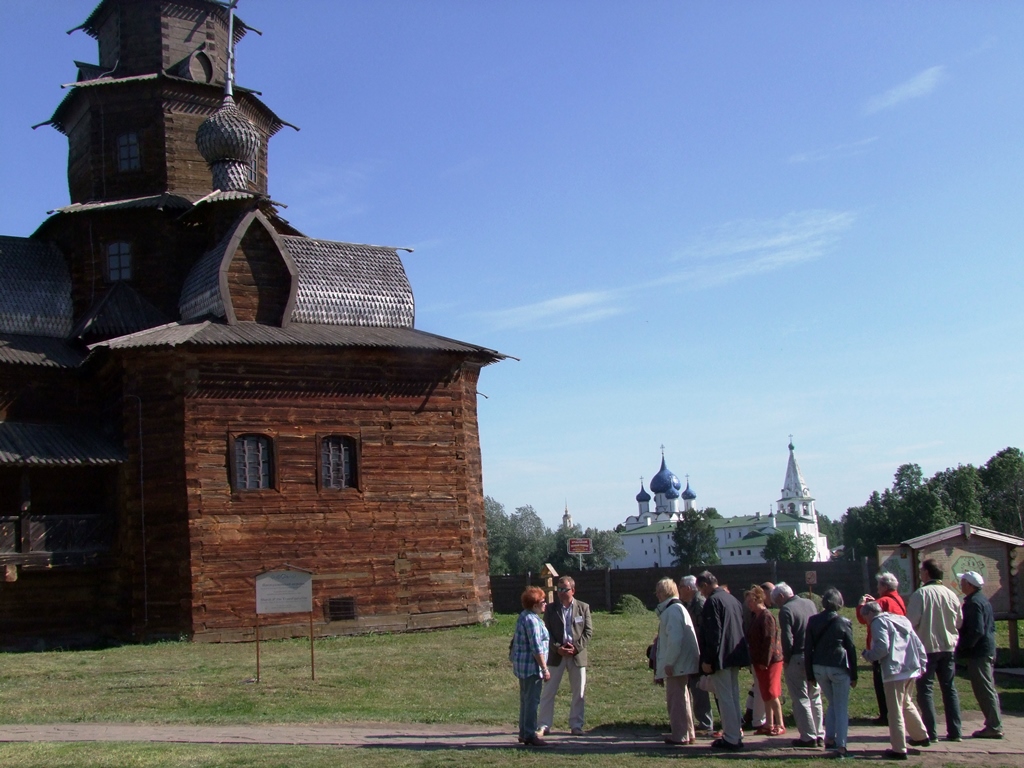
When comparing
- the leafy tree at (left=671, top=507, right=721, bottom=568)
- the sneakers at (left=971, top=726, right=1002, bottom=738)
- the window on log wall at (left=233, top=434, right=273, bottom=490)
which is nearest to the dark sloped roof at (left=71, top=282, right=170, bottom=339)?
the window on log wall at (left=233, top=434, right=273, bottom=490)

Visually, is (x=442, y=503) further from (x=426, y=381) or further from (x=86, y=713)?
(x=86, y=713)

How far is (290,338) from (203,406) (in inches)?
92.4

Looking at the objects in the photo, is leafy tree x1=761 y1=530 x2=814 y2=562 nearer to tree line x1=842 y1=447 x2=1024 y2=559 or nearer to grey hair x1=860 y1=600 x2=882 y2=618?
tree line x1=842 y1=447 x2=1024 y2=559

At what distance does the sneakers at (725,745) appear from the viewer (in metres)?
10.5

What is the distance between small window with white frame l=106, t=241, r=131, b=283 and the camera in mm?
26859

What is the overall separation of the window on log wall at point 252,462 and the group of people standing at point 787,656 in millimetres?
12743

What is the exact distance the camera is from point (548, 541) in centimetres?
8556

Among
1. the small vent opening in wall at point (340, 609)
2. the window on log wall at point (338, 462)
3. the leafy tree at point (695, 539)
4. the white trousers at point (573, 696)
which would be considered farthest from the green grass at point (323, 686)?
the leafy tree at point (695, 539)

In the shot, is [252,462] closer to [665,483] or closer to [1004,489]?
[1004,489]

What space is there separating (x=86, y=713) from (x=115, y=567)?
10208 millimetres

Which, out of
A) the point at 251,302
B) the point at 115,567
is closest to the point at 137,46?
the point at 251,302

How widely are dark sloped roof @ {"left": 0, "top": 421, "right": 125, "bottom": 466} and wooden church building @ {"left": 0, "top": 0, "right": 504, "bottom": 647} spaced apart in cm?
6

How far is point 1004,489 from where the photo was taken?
267ft

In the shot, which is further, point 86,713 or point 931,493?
point 931,493
